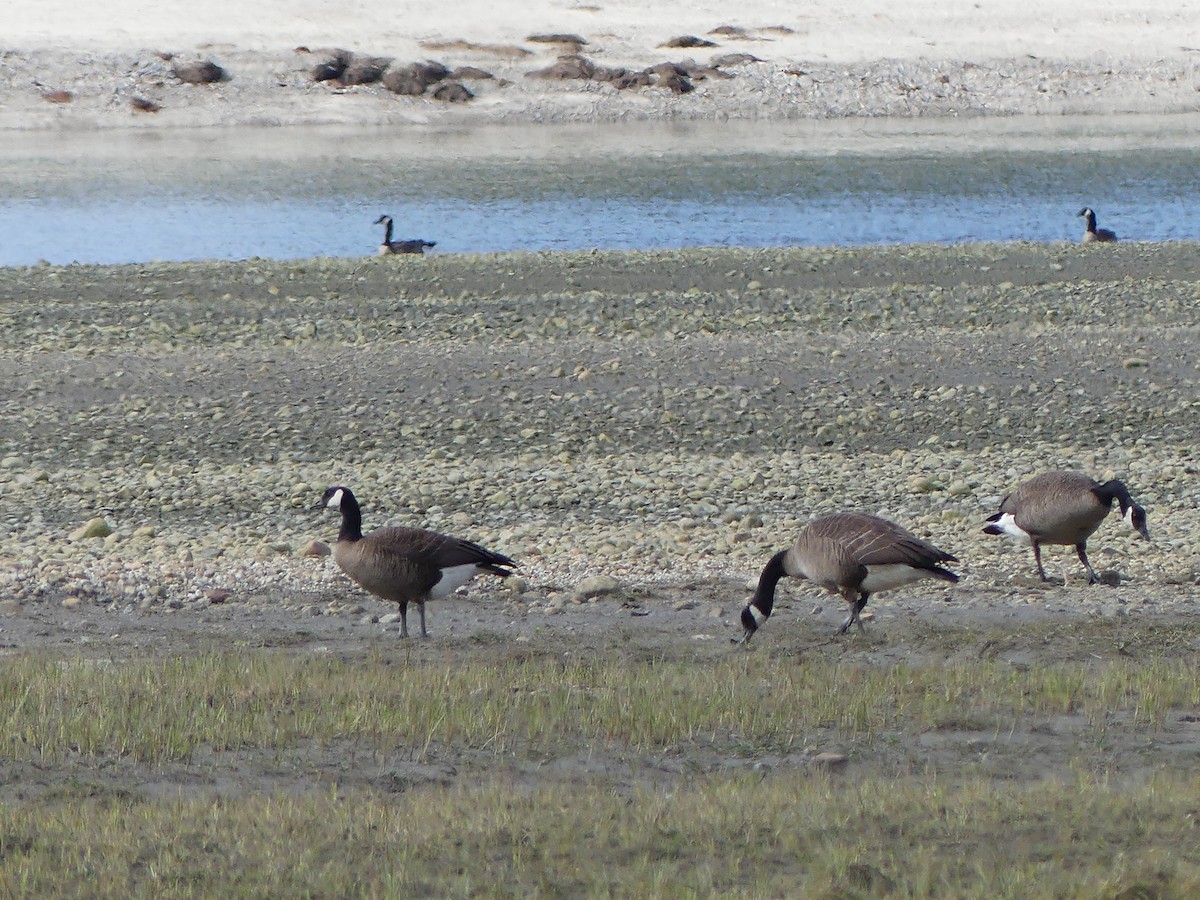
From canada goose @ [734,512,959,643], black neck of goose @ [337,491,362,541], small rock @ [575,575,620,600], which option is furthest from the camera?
small rock @ [575,575,620,600]

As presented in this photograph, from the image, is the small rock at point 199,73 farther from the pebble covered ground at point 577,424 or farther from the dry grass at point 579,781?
the dry grass at point 579,781

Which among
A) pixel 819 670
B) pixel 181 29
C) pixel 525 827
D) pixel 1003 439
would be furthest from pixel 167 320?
pixel 181 29

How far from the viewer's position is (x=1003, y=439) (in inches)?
578

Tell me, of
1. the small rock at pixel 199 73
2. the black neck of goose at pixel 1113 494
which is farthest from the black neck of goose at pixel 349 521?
the small rock at pixel 199 73

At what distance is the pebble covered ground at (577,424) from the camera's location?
1087 centimetres

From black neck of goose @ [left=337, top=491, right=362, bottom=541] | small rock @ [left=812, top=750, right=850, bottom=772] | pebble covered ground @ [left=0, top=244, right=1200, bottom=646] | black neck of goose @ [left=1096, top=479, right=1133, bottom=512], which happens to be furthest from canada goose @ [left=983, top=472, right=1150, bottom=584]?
black neck of goose @ [left=337, top=491, right=362, bottom=541]

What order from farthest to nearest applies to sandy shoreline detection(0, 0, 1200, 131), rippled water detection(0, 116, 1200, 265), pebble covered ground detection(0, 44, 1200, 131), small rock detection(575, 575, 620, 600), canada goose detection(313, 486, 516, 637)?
1. sandy shoreline detection(0, 0, 1200, 131)
2. pebble covered ground detection(0, 44, 1200, 131)
3. rippled water detection(0, 116, 1200, 265)
4. small rock detection(575, 575, 620, 600)
5. canada goose detection(313, 486, 516, 637)

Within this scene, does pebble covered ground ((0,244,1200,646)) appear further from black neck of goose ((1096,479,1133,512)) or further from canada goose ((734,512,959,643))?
black neck of goose ((1096,479,1133,512))

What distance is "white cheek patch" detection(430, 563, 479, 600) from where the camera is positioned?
9.43 meters

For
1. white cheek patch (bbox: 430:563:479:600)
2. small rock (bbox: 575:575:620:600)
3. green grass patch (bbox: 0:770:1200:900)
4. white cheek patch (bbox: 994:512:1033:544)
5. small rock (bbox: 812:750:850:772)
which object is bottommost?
small rock (bbox: 575:575:620:600)

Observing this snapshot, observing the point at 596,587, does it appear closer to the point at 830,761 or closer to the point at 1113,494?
the point at 1113,494

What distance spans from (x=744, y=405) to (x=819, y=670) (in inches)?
297

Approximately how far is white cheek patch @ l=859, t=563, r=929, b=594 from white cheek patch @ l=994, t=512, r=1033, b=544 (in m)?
1.53

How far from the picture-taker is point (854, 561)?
9023mm
